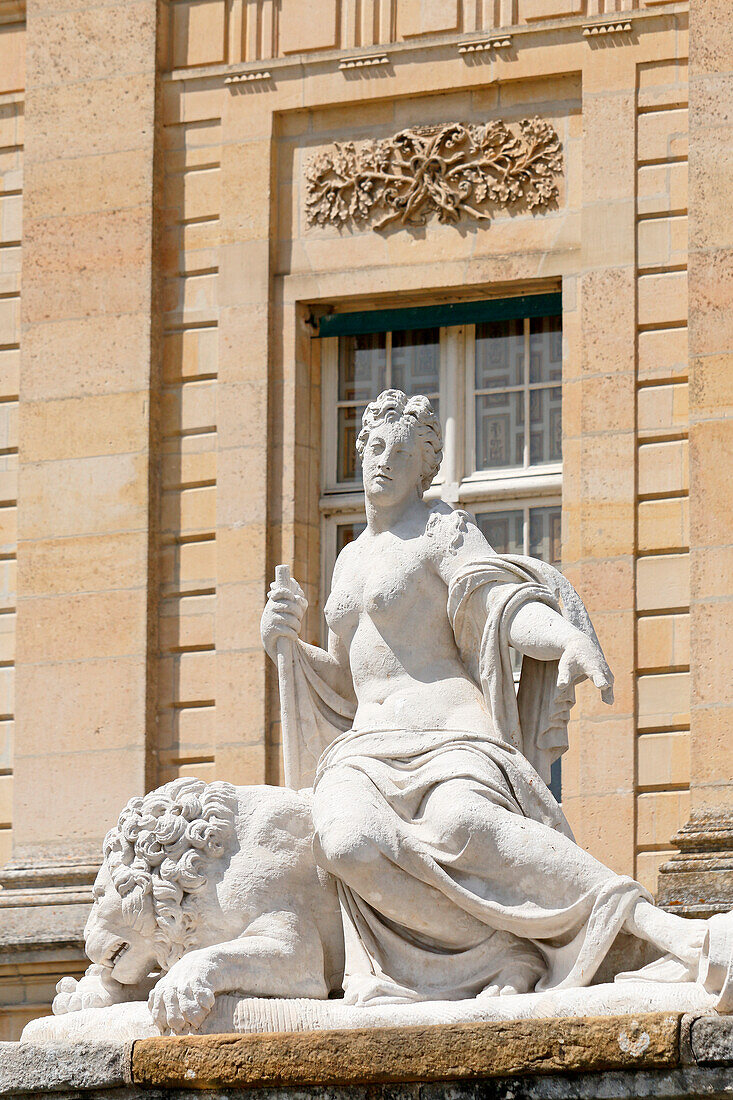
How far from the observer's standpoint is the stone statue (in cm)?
780

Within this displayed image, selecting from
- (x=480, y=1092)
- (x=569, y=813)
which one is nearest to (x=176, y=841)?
(x=480, y=1092)

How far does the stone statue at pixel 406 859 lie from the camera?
25.6 feet

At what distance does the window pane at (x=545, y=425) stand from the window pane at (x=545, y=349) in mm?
89

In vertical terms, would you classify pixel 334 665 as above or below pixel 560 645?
below

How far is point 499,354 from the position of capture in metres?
14.3

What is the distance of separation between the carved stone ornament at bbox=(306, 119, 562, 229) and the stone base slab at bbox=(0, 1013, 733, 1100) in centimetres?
754

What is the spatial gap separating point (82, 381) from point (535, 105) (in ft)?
10.5

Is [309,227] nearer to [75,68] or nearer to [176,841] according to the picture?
[75,68]

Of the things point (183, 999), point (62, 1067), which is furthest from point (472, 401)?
point (62, 1067)

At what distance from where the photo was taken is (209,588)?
1425 centimetres

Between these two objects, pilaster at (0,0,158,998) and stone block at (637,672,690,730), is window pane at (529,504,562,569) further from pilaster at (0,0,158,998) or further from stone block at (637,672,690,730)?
pilaster at (0,0,158,998)

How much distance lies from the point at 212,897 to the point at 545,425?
648 centimetres

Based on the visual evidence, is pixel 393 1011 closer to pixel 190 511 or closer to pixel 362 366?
pixel 190 511

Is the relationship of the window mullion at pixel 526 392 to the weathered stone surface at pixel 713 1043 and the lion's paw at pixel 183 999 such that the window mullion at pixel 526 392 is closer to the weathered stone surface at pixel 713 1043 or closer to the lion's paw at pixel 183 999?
the lion's paw at pixel 183 999
